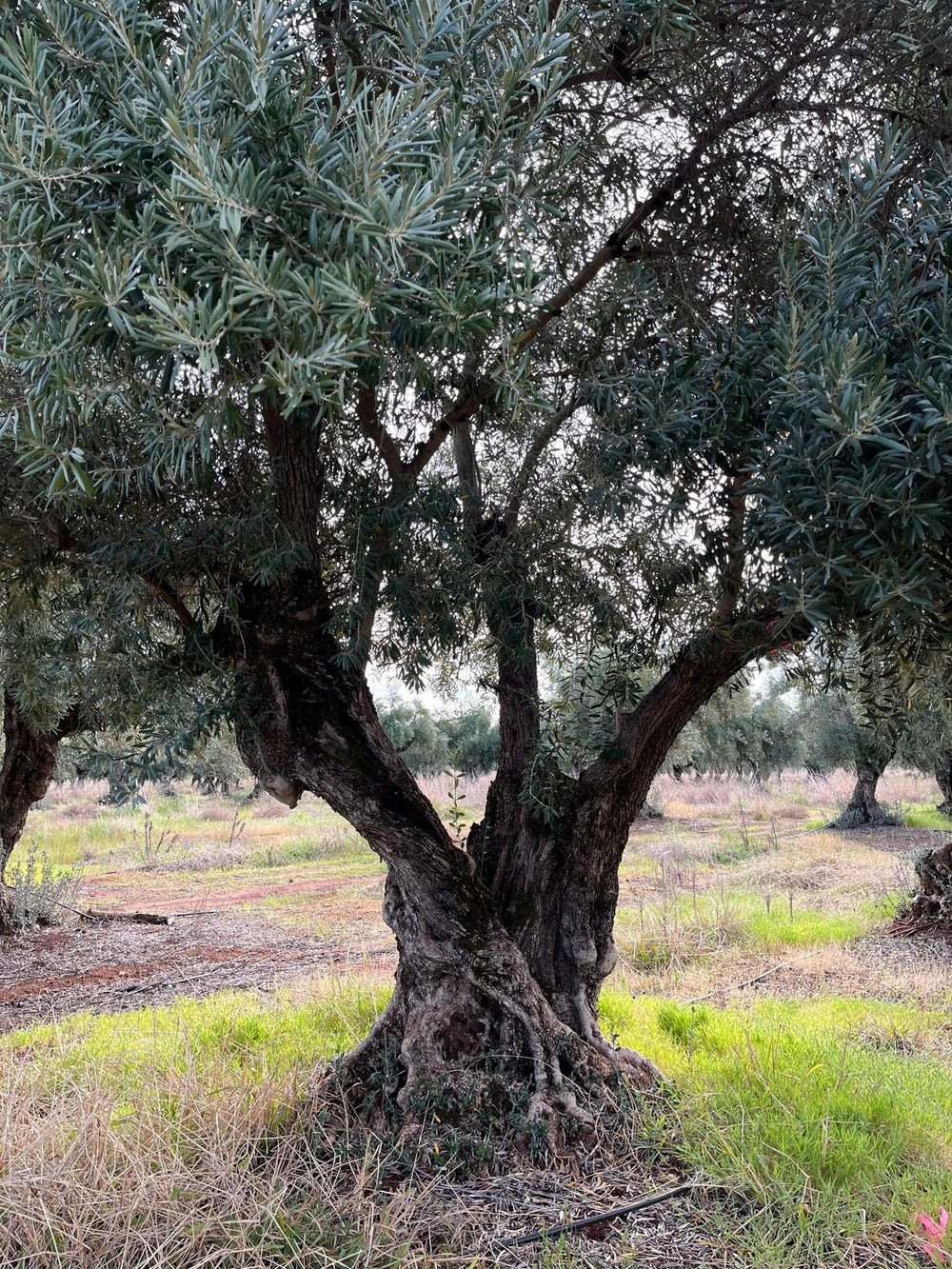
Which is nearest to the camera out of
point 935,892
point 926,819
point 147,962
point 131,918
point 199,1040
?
point 199,1040

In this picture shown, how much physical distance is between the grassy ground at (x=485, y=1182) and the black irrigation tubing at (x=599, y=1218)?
6 cm

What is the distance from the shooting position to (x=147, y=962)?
925cm

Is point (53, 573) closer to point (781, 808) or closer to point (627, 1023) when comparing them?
point (627, 1023)

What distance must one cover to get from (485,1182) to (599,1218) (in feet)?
1.72

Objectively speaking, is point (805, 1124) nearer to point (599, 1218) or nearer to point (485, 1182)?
point (599, 1218)

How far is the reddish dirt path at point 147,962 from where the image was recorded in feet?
25.4

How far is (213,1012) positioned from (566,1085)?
10.5 feet

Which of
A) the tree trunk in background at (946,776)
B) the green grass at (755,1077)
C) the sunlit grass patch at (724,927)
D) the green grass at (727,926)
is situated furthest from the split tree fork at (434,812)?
the tree trunk in background at (946,776)

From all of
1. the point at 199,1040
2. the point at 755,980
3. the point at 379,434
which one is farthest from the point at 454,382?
the point at 755,980

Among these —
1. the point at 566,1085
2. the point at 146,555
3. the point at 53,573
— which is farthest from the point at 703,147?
the point at 566,1085

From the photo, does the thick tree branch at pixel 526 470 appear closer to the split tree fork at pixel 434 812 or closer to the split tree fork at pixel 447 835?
the split tree fork at pixel 434 812

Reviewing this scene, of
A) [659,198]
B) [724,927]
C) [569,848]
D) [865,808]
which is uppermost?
[659,198]

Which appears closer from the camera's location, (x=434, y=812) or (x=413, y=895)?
(x=413, y=895)

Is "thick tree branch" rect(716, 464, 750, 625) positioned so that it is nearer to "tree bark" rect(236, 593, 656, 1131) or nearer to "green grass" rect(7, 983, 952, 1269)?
"tree bark" rect(236, 593, 656, 1131)
